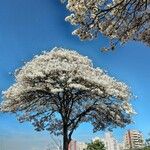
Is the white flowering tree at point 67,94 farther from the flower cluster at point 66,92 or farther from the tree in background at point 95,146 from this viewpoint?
the tree in background at point 95,146

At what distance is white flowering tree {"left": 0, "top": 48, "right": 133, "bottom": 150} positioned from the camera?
4212 centimetres

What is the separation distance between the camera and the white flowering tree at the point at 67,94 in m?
42.1

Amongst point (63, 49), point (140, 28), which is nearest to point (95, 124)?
point (63, 49)

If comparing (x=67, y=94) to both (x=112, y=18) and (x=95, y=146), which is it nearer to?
(x=112, y=18)

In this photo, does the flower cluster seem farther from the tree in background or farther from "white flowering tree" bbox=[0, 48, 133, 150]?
the tree in background

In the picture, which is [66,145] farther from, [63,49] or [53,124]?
[63,49]

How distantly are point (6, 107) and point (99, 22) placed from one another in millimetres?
30786

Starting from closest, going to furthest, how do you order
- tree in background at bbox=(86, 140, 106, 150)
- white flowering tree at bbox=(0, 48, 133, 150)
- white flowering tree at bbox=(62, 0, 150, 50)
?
1. white flowering tree at bbox=(62, 0, 150, 50)
2. white flowering tree at bbox=(0, 48, 133, 150)
3. tree in background at bbox=(86, 140, 106, 150)

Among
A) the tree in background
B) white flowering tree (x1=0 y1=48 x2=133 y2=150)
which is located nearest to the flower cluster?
white flowering tree (x1=0 y1=48 x2=133 y2=150)

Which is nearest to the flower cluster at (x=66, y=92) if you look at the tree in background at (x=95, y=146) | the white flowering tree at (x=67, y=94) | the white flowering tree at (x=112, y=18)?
the white flowering tree at (x=67, y=94)

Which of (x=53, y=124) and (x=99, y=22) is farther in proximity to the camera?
(x=53, y=124)

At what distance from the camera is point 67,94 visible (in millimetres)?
42188

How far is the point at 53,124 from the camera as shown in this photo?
46.6 m

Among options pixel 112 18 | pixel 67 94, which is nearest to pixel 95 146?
pixel 67 94
